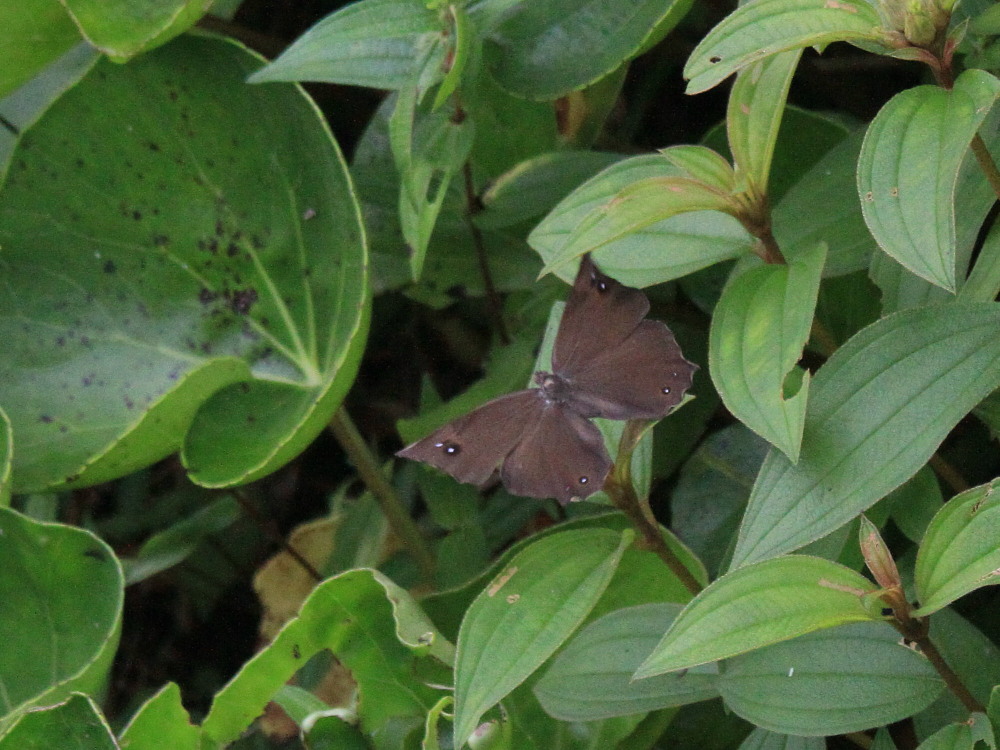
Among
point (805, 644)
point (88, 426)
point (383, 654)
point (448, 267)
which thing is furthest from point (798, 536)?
point (88, 426)

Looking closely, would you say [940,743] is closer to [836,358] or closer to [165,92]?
[836,358]

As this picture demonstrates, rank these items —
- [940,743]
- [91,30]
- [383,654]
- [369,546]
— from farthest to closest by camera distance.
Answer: [369,546], [91,30], [383,654], [940,743]

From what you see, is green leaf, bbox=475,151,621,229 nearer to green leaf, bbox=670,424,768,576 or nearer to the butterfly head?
green leaf, bbox=670,424,768,576

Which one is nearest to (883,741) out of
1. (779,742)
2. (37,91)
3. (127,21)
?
(779,742)

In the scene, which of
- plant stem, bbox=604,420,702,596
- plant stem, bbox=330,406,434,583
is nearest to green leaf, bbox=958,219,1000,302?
plant stem, bbox=604,420,702,596

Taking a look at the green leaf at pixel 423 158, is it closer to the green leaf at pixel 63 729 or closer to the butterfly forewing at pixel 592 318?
the butterfly forewing at pixel 592 318

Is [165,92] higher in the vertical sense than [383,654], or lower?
higher

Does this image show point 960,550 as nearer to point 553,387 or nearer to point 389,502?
point 553,387
